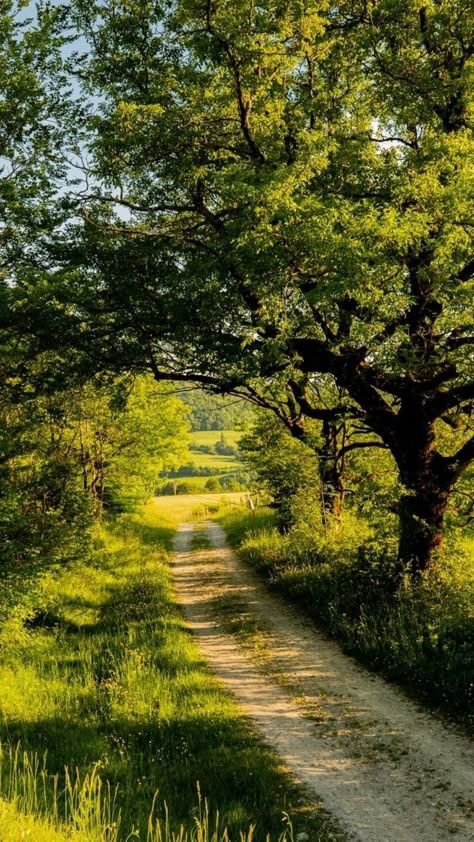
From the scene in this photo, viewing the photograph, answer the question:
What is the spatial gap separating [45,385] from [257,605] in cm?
810

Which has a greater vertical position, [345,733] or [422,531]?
[422,531]

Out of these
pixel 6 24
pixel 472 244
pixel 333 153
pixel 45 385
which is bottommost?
pixel 45 385

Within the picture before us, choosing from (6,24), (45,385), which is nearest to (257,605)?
(45,385)

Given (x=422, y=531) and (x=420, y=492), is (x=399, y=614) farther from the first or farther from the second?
(x=420, y=492)

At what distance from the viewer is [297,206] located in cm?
845

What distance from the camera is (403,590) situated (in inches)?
468

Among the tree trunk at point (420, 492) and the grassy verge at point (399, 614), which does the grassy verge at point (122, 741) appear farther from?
the tree trunk at point (420, 492)

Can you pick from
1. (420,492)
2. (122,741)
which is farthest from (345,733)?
(420,492)

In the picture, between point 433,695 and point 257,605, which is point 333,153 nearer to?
point 433,695

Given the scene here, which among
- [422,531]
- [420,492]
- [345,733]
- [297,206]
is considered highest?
[297,206]

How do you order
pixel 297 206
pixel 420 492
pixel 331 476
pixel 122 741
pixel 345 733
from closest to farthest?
pixel 122 741 → pixel 345 733 → pixel 297 206 → pixel 420 492 → pixel 331 476

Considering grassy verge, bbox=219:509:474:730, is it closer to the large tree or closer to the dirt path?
the dirt path

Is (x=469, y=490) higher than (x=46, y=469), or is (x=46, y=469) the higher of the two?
(x=46, y=469)

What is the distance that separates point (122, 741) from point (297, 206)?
8.06m
